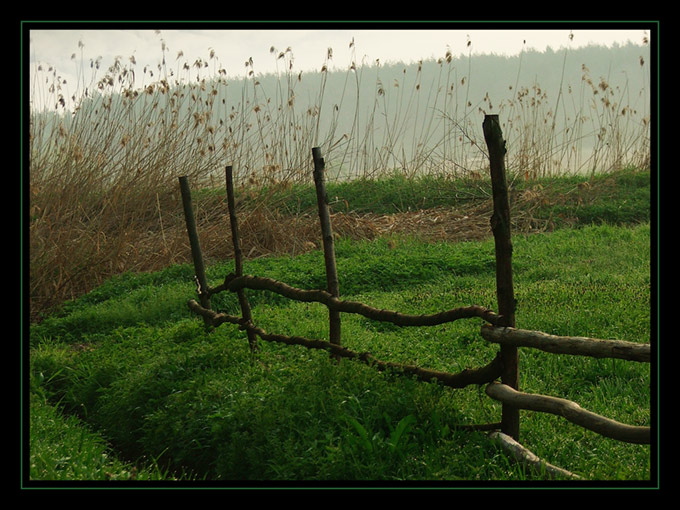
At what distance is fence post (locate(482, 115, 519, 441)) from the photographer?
331cm

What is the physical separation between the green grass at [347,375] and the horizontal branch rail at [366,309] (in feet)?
1.06

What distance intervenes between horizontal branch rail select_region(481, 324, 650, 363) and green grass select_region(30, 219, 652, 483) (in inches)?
20.2

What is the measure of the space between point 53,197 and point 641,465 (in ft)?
23.4

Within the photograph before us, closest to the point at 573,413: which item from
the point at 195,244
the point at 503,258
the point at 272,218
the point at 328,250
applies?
the point at 503,258

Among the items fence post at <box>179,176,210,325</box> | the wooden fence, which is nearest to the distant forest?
fence post at <box>179,176,210,325</box>

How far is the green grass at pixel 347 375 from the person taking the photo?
336cm

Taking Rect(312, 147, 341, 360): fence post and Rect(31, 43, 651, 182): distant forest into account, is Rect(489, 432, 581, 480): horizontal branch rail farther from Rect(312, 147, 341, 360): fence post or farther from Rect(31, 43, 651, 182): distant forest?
Rect(31, 43, 651, 182): distant forest

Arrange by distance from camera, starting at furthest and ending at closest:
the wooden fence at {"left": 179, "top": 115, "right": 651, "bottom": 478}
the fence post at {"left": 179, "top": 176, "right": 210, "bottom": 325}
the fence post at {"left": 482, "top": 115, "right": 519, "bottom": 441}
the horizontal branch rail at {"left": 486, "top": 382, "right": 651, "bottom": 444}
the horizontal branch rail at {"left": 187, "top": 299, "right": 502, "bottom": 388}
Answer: the fence post at {"left": 179, "top": 176, "right": 210, "bottom": 325} → the horizontal branch rail at {"left": 187, "top": 299, "right": 502, "bottom": 388} → the fence post at {"left": 482, "top": 115, "right": 519, "bottom": 441} → the wooden fence at {"left": 179, "top": 115, "right": 651, "bottom": 478} → the horizontal branch rail at {"left": 486, "top": 382, "right": 651, "bottom": 444}

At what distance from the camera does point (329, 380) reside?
400cm

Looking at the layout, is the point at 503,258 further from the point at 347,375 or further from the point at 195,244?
the point at 195,244

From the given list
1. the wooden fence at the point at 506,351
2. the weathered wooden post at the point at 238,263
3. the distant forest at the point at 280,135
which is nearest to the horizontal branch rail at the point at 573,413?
the wooden fence at the point at 506,351

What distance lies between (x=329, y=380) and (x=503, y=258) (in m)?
1.27

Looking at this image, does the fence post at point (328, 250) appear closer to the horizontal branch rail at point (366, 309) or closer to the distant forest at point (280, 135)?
the horizontal branch rail at point (366, 309)

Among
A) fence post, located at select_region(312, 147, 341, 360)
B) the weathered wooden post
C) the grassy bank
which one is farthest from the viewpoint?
the grassy bank
